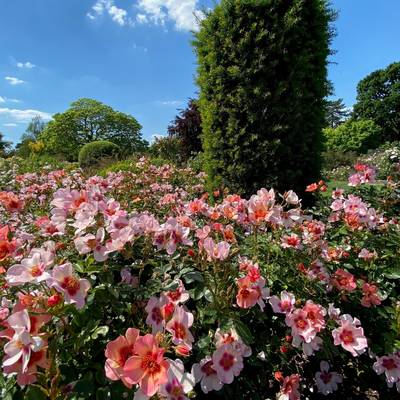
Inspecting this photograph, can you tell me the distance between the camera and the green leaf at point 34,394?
0.67 m

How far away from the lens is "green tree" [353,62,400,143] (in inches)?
1174

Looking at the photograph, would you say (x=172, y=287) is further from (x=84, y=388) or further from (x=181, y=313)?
(x=84, y=388)

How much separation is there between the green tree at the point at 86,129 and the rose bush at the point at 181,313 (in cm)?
3083

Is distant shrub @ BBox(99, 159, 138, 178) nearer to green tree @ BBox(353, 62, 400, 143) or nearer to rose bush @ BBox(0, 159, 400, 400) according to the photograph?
rose bush @ BBox(0, 159, 400, 400)

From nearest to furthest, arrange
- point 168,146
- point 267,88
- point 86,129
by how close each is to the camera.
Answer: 1. point 267,88
2. point 168,146
3. point 86,129

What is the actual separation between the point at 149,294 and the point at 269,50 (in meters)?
3.71

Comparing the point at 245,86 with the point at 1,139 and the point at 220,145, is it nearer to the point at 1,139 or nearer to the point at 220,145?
the point at 220,145

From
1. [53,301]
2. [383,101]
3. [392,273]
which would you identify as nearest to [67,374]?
[53,301]

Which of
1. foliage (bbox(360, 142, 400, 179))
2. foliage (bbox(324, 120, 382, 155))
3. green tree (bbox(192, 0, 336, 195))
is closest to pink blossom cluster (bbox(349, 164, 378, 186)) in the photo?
foliage (bbox(360, 142, 400, 179))

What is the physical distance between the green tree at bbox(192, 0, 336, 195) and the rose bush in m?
2.21

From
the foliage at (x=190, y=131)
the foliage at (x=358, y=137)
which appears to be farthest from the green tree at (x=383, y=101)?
the foliage at (x=190, y=131)

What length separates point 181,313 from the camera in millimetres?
801

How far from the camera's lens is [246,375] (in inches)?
40.9

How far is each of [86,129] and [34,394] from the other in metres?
36.6
